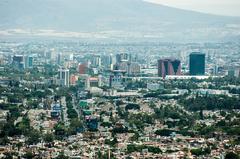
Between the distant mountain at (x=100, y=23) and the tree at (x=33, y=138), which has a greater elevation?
the distant mountain at (x=100, y=23)

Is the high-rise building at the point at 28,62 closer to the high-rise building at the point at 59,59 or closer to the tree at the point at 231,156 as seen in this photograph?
the high-rise building at the point at 59,59

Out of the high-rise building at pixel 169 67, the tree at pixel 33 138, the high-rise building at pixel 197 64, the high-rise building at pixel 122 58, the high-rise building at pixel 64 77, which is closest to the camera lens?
the tree at pixel 33 138

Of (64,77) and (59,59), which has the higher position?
(64,77)

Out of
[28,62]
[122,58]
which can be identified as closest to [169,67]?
[122,58]

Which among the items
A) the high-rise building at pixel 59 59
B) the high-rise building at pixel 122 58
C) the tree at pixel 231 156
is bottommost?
the high-rise building at pixel 59 59

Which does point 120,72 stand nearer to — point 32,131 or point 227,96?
point 227,96

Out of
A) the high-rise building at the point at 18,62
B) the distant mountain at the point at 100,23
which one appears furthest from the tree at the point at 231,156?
the distant mountain at the point at 100,23

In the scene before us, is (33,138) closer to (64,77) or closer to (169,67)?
(64,77)
